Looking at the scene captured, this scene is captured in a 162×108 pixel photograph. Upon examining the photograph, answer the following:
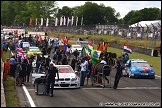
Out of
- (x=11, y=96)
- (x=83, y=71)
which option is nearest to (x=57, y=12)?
(x=83, y=71)

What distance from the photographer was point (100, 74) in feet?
66.4

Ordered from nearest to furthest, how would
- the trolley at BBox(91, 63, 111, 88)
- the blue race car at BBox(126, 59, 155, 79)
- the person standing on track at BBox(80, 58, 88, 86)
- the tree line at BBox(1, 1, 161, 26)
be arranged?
the trolley at BBox(91, 63, 111, 88) < the person standing on track at BBox(80, 58, 88, 86) < the blue race car at BBox(126, 59, 155, 79) < the tree line at BBox(1, 1, 161, 26)

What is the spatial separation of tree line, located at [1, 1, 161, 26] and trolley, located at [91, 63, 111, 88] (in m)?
121

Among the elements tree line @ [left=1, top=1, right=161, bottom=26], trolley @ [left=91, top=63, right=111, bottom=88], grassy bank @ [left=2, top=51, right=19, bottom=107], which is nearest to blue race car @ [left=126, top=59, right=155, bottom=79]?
trolley @ [left=91, top=63, right=111, bottom=88]

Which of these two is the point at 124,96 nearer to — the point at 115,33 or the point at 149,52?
the point at 149,52

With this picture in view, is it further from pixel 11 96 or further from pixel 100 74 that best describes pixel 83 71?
pixel 11 96

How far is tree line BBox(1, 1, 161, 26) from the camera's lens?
14638 cm

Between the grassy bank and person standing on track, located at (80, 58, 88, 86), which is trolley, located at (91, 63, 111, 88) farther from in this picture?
the grassy bank

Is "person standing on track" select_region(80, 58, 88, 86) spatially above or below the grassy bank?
above

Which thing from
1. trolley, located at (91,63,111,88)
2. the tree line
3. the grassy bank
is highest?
the tree line

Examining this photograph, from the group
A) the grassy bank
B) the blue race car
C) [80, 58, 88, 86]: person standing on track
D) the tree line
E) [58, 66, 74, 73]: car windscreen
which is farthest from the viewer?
the tree line

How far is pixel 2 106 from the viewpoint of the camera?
12.4 metres

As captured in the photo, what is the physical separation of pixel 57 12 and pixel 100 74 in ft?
488

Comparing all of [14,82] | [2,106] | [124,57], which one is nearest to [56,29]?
[124,57]
